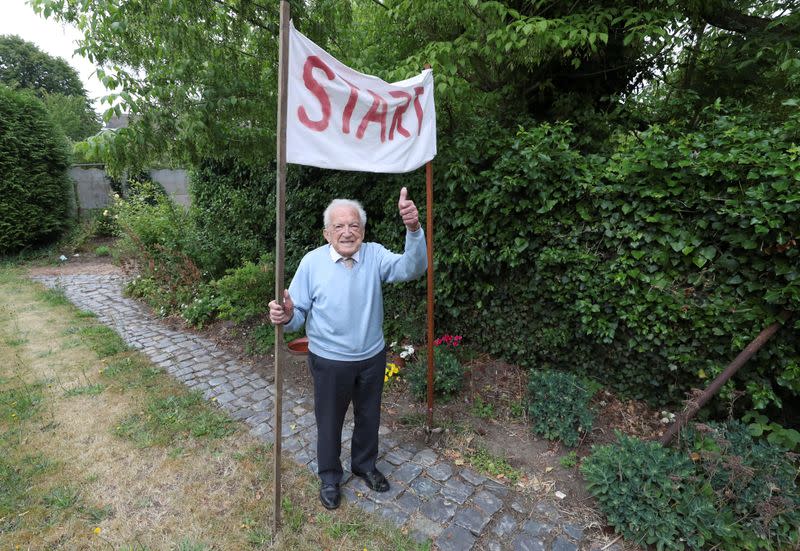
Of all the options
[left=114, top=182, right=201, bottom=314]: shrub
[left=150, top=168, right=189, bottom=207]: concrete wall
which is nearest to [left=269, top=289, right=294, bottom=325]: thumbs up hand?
[left=114, top=182, right=201, bottom=314]: shrub

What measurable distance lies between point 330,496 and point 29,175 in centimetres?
1165

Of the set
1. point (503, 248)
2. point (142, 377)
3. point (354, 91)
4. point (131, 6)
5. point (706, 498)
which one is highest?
point (131, 6)

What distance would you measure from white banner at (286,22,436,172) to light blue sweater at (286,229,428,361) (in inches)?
22.1

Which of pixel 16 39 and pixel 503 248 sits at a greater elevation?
pixel 16 39

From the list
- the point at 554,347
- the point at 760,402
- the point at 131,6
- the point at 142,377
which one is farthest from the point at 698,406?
the point at 131,6

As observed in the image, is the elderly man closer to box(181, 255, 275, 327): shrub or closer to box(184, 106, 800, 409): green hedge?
box(184, 106, 800, 409): green hedge

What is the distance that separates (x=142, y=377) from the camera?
13.1 feet

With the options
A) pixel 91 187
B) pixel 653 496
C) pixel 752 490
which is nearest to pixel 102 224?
pixel 91 187

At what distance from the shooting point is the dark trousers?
2248 mm

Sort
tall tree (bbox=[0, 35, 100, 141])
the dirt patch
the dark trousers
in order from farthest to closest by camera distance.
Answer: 1. tall tree (bbox=[0, 35, 100, 141])
2. the dirt patch
3. the dark trousers

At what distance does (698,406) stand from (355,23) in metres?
5.39

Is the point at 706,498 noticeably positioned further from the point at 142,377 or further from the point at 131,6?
the point at 131,6

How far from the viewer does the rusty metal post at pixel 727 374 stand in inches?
93.1

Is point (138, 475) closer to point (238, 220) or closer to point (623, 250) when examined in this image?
point (623, 250)
